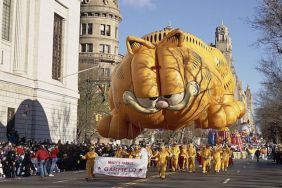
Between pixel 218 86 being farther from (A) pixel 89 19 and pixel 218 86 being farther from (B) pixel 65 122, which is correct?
(A) pixel 89 19

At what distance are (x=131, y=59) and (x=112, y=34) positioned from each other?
2733 inches

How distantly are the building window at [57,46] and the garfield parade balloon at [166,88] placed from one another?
66.5 ft

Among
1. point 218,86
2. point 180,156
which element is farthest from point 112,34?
point 218,86

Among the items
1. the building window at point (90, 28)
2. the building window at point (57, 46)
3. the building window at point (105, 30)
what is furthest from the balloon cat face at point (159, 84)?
the building window at point (90, 28)

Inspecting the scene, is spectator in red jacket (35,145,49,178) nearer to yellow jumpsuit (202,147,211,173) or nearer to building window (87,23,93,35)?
yellow jumpsuit (202,147,211,173)

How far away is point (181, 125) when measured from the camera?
68.5ft

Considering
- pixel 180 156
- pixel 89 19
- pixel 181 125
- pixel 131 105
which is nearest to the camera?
pixel 131 105

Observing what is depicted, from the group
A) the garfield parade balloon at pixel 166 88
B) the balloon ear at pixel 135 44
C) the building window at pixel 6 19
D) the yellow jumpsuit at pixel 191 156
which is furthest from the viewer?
the building window at pixel 6 19

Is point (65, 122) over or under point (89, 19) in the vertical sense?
under

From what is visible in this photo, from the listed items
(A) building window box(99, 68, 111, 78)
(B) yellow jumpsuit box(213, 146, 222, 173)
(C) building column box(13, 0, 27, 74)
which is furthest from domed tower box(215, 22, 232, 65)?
(B) yellow jumpsuit box(213, 146, 222, 173)

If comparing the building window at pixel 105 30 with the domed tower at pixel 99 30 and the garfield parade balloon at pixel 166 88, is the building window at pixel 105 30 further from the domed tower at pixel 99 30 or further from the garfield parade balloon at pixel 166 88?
the garfield parade balloon at pixel 166 88

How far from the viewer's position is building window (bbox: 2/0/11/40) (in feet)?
114

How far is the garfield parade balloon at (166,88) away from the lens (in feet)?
62.4

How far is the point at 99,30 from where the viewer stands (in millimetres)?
87500
